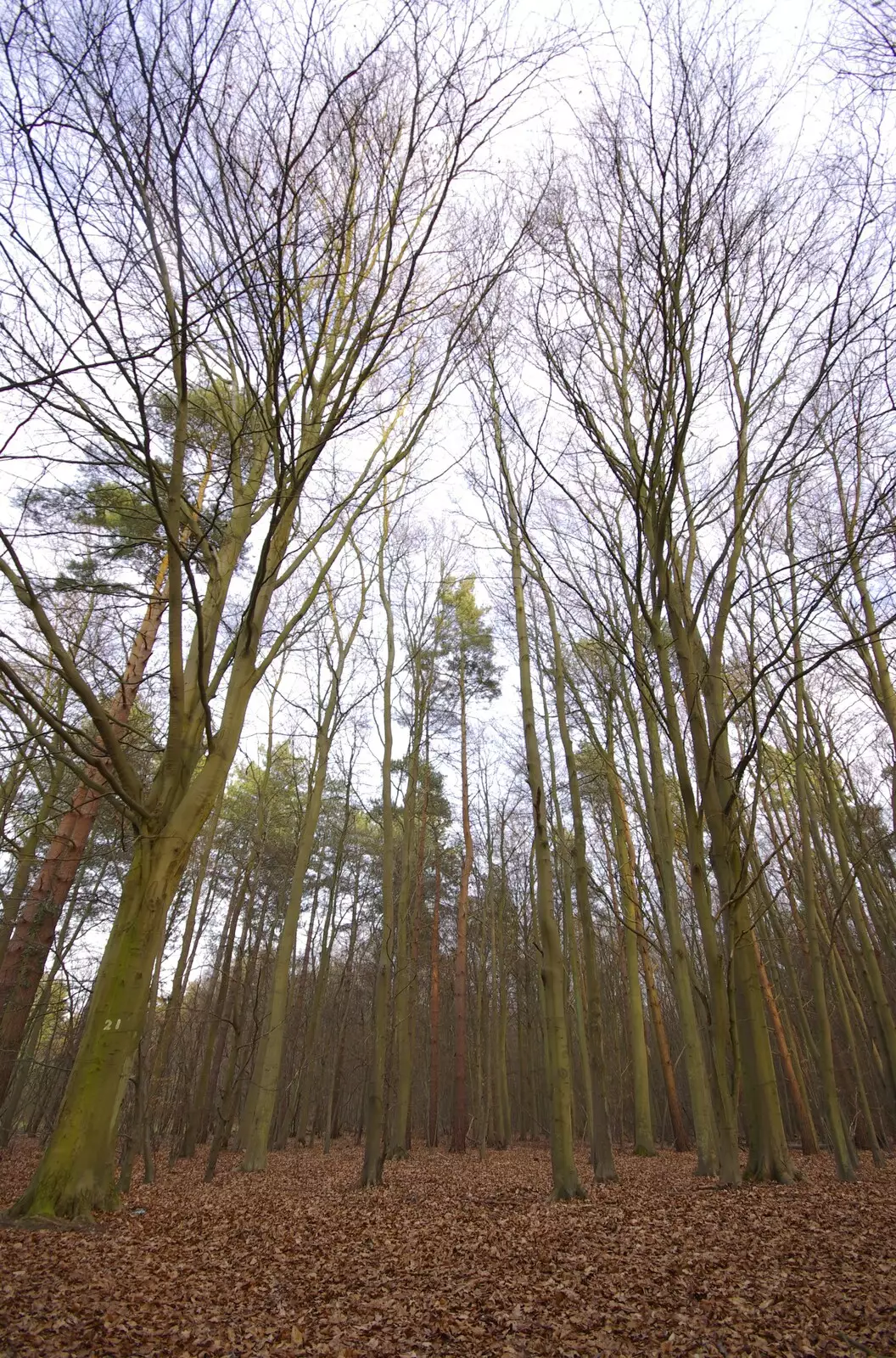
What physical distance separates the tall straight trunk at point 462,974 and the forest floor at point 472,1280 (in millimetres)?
9145

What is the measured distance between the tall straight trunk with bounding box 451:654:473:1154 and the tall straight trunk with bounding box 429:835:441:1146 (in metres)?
0.77

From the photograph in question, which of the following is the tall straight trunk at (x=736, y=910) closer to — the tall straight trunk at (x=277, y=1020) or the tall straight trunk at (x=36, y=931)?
the tall straight trunk at (x=36, y=931)

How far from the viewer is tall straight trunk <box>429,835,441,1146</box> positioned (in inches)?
613

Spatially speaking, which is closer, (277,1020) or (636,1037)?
(277,1020)

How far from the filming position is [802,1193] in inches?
204

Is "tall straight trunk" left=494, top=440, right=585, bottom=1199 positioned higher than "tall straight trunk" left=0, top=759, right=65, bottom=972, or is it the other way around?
"tall straight trunk" left=0, top=759, right=65, bottom=972

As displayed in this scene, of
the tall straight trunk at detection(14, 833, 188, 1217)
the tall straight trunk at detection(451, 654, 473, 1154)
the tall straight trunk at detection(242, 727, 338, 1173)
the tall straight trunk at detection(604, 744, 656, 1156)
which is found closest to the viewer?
the tall straight trunk at detection(14, 833, 188, 1217)

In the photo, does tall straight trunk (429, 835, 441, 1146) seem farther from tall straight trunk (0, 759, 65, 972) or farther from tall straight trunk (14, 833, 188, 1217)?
tall straight trunk (14, 833, 188, 1217)

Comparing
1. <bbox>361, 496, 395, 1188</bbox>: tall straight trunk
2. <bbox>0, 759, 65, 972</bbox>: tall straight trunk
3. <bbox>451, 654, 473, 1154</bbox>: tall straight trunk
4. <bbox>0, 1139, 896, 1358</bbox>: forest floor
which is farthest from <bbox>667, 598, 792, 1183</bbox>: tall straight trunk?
<bbox>451, 654, 473, 1154</bbox>: tall straight trunk

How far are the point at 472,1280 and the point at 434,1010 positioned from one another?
1406 centimetres

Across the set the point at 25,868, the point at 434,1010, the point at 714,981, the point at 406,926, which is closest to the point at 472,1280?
the point at 714,981

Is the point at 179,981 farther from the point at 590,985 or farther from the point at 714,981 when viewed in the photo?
the point at 714,981

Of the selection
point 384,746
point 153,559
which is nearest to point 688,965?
point 384,746

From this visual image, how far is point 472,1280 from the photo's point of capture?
3234 millimetres
